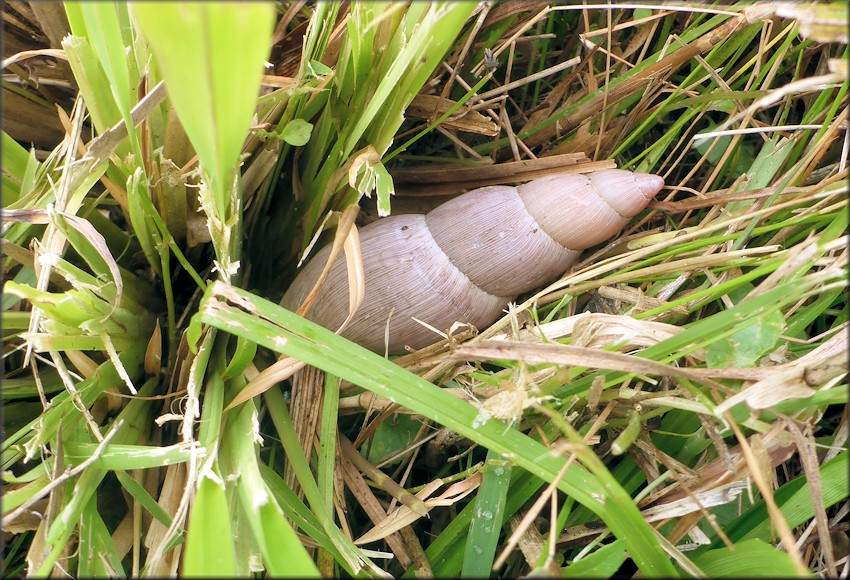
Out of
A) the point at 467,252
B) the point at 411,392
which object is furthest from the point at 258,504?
the point at 467,252

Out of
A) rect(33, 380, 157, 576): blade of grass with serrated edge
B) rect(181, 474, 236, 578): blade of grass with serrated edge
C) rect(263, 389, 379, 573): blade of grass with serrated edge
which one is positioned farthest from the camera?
rect(263, 389, 379, 573): blade of grass with serrated edge

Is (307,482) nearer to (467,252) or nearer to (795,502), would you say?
(467,252)

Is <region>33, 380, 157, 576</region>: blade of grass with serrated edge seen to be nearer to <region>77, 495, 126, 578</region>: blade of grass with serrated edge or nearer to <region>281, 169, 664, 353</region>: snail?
<region>77, 495, 126, 578</region>: blade of grass with serrated edge

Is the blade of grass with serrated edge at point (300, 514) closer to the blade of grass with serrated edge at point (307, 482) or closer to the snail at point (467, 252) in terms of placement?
the blade of grass with serrated edge at point (307, 482)

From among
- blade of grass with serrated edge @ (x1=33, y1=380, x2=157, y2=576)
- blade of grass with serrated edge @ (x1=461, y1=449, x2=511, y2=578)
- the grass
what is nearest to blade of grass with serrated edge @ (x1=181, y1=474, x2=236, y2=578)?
the grass

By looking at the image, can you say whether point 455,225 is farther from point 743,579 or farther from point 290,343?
point 743,579

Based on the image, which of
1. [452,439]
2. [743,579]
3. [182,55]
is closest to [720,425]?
[743,579]
